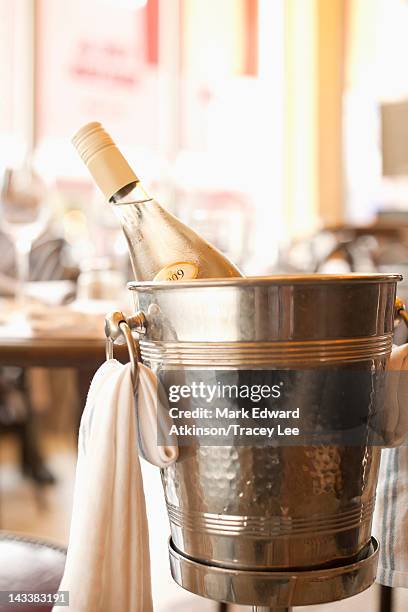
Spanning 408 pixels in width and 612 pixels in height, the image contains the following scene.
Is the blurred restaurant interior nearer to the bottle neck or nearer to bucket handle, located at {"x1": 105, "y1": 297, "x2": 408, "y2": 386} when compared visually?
the bottle neck

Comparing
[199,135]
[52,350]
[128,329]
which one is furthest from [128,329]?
[199,135]

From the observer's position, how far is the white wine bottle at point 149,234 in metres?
0.69

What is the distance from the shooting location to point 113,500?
0.57 m

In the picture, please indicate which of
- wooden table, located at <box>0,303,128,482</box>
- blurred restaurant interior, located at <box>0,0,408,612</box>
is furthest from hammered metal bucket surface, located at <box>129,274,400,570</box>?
blurred restaurant interior, located at <box>0,0,408,612</box>

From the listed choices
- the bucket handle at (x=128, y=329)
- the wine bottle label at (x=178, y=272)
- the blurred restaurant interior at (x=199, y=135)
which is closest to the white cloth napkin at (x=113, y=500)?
the bucket handle at (x=128, y=329)

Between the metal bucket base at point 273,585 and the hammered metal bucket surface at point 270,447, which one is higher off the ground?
the hammered metal bucket surface at point 270,447

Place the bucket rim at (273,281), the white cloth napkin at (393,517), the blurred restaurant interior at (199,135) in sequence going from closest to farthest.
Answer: the bucket rim at (273,281), the white cloth napkin at (393,517), the blurred restaurant interior at (199,135)

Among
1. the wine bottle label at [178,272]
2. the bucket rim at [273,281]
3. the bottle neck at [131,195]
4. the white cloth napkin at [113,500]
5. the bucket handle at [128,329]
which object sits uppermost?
the bottle neck at [131,195]

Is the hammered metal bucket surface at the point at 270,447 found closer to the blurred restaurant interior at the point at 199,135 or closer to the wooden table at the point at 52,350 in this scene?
the wooden table at the point at 52,350

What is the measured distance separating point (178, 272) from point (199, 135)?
6136 mm

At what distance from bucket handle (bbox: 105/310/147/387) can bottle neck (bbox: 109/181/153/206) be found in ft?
0.60

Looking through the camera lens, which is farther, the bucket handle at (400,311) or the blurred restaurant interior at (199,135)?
the blurred restaurant interior at (199,135)

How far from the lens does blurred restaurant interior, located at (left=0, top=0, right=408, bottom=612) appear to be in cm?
283

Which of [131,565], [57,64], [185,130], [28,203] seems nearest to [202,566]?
[131,565]
